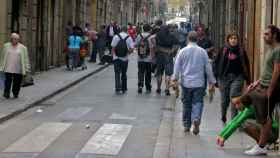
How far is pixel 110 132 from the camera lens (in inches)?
543

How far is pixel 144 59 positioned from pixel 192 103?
7845 mm

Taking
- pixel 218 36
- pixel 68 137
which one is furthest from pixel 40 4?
pixel 68 137

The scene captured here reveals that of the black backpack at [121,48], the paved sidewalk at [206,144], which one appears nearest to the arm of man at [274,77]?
the paved sidewalk at [206,144]

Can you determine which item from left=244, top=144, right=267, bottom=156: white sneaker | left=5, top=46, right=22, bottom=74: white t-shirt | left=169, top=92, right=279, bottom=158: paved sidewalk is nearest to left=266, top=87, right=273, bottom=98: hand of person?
left=244, top=144, right=267, bottom=156: white sneaker

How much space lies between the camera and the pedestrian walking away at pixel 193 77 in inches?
515

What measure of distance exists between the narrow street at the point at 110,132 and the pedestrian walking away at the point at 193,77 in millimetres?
427

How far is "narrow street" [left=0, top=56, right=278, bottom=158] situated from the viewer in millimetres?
11438

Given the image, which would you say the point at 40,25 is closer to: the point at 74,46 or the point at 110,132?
the point at 74,46

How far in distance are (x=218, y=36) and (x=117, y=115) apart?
913 inches

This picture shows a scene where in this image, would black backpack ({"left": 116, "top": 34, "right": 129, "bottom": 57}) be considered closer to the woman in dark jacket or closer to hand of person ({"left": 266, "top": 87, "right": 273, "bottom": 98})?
the woman in dark jacket

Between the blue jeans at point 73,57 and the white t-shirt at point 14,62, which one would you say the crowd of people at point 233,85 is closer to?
the white t-shirt at point 14,62

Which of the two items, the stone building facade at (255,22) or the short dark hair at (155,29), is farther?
the short dark hair at (155,29)

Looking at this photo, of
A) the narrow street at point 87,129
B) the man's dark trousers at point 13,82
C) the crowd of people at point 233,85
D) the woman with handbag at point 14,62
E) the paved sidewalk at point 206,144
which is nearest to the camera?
the crowd of people at point 233,85

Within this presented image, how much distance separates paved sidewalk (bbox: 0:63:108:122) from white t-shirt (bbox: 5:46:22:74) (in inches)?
27.8
